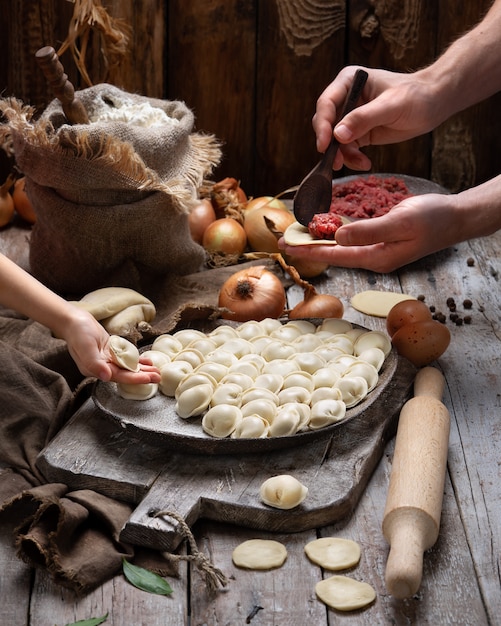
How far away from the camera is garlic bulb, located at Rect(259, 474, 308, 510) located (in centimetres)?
144

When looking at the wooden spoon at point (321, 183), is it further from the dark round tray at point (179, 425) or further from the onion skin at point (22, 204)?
the onion skin at point (22, 204)

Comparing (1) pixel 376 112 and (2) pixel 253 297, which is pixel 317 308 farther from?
(1) pixel 376 112

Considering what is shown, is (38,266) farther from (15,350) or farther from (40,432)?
(40,432)

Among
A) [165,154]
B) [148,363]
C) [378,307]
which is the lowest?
[378,307]

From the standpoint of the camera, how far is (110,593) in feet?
4.41

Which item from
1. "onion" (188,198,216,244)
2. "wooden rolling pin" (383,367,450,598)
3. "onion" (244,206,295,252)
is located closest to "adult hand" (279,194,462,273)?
"wooden rolling pin" (383,367,450,598)

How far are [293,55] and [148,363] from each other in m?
1.54

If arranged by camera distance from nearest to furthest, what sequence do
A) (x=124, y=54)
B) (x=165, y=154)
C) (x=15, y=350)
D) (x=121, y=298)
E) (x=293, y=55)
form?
(x=15, y=350), (x=121, y=298), (x=165, y=154), (x=124, y=54), (x=293, y=55)

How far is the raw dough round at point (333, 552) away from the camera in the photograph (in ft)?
4.51

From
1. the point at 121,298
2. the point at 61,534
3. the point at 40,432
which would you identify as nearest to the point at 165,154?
the point at 121,298

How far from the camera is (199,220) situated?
104 inches

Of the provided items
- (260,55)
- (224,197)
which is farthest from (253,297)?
(260,55)

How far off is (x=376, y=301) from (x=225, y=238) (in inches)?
20.1

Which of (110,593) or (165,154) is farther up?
(165,154)
